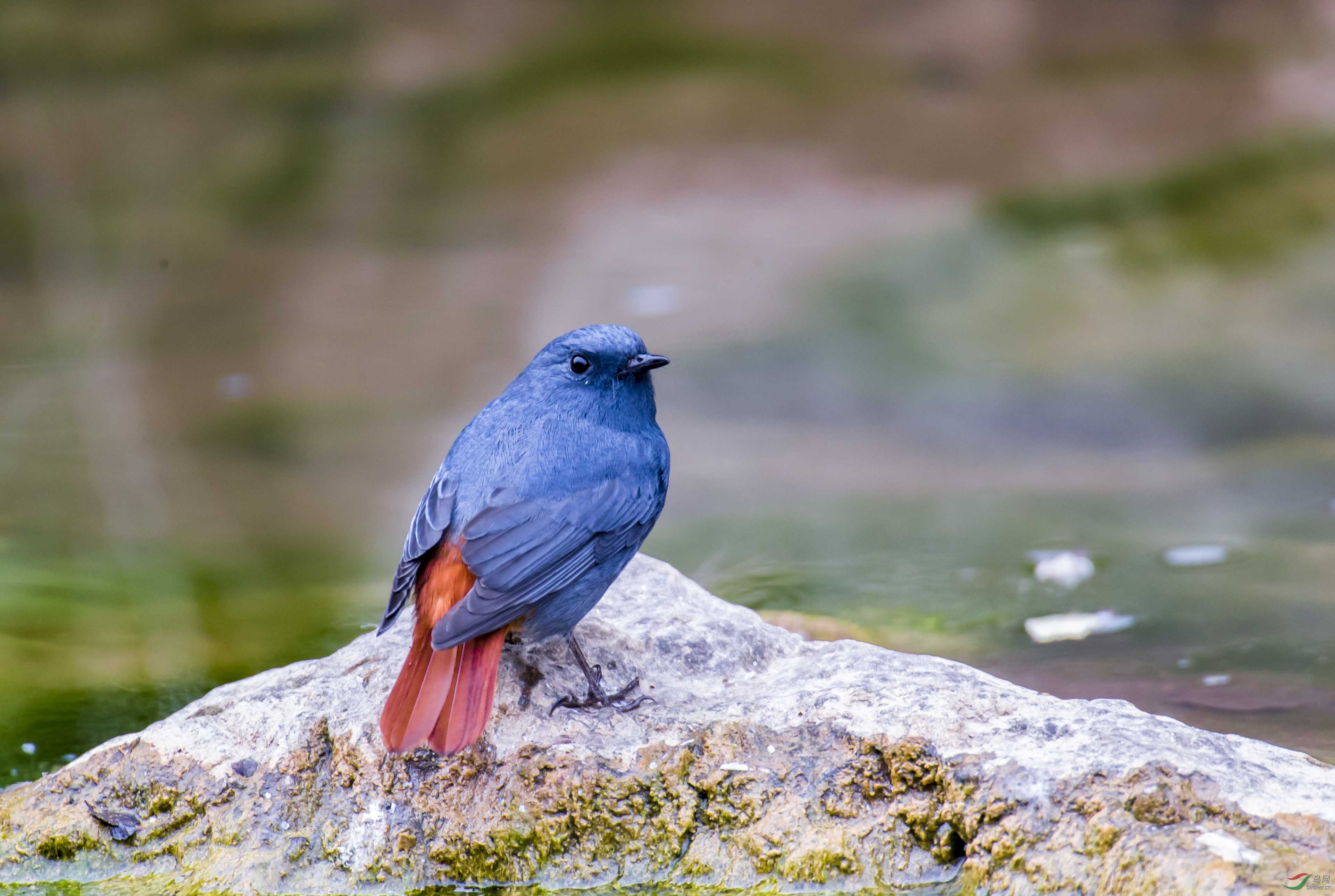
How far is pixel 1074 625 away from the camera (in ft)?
13.4

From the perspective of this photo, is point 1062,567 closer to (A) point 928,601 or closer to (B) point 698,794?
(A) point 928,601

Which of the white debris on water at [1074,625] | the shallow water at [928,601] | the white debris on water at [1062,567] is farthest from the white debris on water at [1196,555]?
the white debris on water at [1074,625]

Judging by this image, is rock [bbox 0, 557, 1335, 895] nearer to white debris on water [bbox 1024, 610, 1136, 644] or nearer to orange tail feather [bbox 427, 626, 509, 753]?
orange tail feather [bbox 427, 626, 509, 753]

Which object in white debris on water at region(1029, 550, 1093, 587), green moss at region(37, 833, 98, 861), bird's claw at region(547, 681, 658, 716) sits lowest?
green moss at region(37, 833, 98, 861)

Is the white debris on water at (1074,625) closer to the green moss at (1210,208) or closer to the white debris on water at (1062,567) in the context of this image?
the white debris on water at (1062,567)

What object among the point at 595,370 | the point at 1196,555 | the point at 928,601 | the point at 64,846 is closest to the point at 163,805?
the point at 64,846

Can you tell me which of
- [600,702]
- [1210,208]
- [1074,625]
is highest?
[1210,208]

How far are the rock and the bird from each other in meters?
0.15

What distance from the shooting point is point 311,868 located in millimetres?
2594

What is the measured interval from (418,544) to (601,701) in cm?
50

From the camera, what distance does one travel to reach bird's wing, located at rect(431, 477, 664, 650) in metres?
2.58

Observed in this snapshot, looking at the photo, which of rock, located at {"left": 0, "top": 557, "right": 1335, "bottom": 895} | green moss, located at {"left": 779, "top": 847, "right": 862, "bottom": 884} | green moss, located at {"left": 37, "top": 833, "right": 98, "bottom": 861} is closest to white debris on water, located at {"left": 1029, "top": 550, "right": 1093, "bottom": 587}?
rock, located at {"left": 0, "top": 557, "right": 1335, "bottom": 895}

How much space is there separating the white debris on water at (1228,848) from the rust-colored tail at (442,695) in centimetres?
126

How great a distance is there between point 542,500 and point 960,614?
184 centimetres
